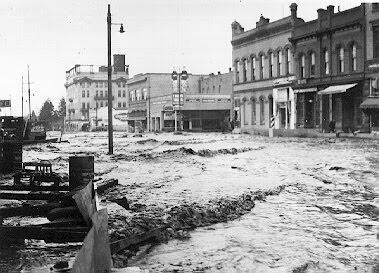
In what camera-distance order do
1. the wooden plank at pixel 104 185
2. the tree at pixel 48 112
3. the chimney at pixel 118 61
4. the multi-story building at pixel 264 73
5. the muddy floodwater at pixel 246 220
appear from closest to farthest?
1. the muddy floodwater at pixel 246 220
2. the wooden plank at pixel 104 185
3. the multi-story building at pixel 264 73
4. the chimney at pixel 118 61
5. the tree at pixel 48 112

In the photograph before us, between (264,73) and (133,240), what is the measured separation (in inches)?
1692

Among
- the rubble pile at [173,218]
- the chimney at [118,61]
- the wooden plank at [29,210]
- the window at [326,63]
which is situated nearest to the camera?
the wooden plank at [29,210]

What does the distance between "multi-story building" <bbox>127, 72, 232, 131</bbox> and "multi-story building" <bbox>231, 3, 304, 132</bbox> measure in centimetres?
1220

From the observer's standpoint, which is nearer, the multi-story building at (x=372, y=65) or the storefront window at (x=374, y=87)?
the multi-story building at (x=372, y=65)

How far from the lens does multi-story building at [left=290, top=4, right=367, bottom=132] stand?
34.9m

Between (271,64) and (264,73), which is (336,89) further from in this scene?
(264,73)

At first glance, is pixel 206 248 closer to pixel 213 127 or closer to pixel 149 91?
pixel 213 127

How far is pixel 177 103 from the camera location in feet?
202

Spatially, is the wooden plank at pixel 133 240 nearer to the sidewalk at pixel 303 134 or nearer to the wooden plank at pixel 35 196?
the wooden plank at pixel 35 196

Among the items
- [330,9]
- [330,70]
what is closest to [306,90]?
[330,70]

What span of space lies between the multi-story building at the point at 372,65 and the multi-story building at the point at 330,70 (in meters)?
0.48

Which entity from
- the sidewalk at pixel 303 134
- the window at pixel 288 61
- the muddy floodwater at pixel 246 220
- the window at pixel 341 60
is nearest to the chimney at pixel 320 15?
the window at pixel 341 60

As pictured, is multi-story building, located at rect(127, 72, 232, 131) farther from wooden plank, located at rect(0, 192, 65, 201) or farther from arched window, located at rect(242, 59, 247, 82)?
wooden plank, located at rect(0, 192, 65, 201)

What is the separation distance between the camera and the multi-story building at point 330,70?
34.9 metres
